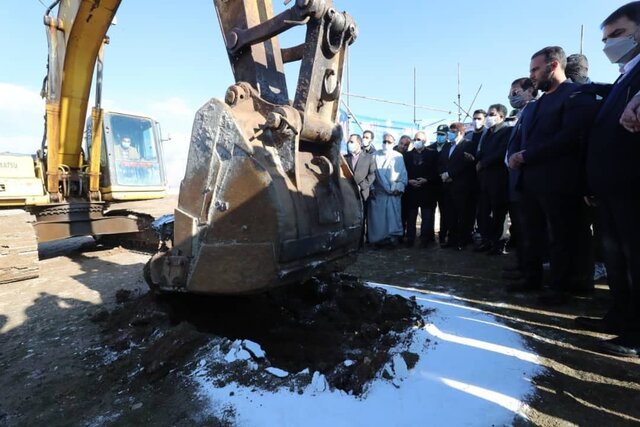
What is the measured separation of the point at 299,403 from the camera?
75.5 inches

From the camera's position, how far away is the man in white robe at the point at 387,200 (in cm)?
652

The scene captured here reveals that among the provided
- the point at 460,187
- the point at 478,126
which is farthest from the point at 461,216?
the point at 478,126

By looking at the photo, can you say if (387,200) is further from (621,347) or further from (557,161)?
(621,347)

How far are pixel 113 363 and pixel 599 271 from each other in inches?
187

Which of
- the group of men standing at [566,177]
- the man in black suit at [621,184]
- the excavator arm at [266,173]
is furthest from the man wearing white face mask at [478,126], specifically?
the excavator arm at [266,173]

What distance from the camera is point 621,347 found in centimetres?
240

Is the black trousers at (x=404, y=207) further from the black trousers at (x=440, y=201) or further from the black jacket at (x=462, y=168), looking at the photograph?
the black jacket at (x=462, y=168)

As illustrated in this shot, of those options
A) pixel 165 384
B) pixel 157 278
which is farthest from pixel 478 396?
pixel 157 278

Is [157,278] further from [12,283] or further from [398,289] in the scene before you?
[12,283]

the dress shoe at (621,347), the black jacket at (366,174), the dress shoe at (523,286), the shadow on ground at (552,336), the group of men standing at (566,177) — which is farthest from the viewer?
the black jacket at (366,174)

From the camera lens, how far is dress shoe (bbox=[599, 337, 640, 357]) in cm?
237

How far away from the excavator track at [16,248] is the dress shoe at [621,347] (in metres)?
6.28

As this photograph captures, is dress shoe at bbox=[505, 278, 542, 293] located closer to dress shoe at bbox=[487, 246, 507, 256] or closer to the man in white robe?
dress shoe at bbox=[487, 246, 507, 256]

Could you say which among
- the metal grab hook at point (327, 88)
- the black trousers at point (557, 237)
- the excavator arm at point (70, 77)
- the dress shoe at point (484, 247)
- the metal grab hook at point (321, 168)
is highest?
the excavator arm at point (70, 77)
